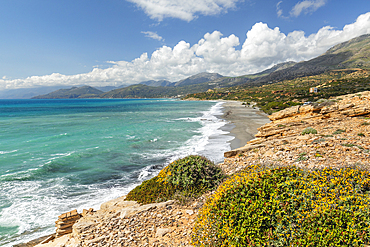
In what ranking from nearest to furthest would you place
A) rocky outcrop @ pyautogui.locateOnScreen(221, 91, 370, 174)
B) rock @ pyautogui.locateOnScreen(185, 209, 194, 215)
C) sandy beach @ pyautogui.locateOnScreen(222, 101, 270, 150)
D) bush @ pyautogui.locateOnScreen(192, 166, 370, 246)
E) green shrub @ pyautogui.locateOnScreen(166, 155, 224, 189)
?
bush @ pyautogui.locateOnScreen(192, 166, 370, 246)
rock @ pyautogui.locateOnScreen(185, 209, 194, 215)
green shrub @ pyautogui.locateOnScreen(166, 155, 224, 189)
rocky outcrop @ pyautogui.locateOnScreen(221, 91, 370, 174)
sandy beach @ pyautogui.locateOnScreen(222, 101, 270, 150)

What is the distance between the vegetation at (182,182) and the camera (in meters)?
7.46

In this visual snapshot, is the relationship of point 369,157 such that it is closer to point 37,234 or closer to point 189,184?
point 189,184

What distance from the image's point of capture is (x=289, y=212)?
13.1 ft

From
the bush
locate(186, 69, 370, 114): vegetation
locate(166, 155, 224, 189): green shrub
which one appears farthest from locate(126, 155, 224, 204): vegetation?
locate(186, 69, 370, 114): vegetation

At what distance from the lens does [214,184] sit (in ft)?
25.0

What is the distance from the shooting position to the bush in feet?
11.2

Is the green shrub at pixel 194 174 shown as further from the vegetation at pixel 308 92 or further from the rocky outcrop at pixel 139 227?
the vegetation at pixel 308 92

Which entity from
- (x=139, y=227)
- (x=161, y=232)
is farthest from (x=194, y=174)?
(x=139, y=227)

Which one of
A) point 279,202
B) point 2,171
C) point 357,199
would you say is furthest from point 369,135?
point 2,171

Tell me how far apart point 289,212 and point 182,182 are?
4.54m

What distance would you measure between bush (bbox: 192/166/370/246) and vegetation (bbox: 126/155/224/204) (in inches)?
92.1

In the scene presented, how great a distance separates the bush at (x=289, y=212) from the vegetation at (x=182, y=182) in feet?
7.67

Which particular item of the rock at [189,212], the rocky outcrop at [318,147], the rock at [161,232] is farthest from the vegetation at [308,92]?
the rock at [161,232]

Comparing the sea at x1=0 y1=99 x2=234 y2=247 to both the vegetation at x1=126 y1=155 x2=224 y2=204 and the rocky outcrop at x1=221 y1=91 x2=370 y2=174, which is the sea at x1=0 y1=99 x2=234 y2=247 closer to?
the vegetation at x1=126 y1=155 x2=224 y2=204
